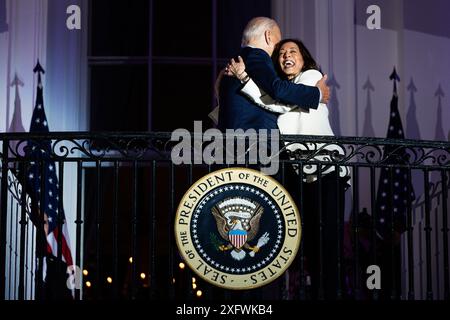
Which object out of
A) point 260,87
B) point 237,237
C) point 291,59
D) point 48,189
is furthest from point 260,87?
point 48,189

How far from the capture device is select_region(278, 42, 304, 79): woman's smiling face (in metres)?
7.77

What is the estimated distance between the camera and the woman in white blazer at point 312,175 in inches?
300

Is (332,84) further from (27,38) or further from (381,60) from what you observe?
(27,38)

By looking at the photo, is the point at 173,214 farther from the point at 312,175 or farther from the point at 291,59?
the point at 291,59

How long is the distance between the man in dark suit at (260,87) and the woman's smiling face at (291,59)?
0.29 feet

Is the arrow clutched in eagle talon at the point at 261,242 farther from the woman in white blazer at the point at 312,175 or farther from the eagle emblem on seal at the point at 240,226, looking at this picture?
the woman in white blazer at the point at 312,175

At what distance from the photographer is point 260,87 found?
25.0 feet

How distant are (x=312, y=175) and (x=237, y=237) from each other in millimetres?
747

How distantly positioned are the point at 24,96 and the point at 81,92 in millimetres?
549

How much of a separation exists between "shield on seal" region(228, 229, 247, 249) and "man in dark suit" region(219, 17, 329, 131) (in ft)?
2.47

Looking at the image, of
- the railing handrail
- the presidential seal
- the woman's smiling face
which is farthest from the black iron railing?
the woman's smiling face

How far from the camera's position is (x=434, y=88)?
9789 millimetres

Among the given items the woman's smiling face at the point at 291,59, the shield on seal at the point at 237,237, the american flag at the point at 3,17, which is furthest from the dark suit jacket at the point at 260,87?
the american flag at the point at 3,17
